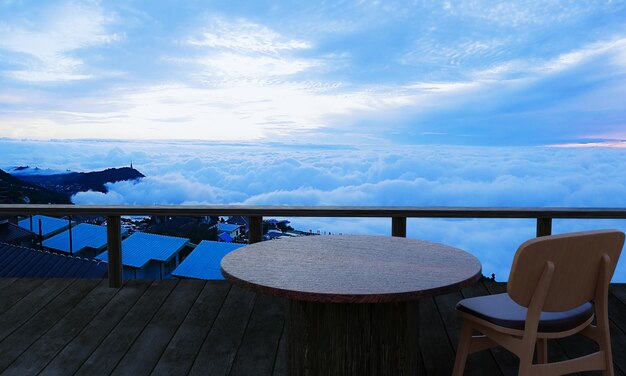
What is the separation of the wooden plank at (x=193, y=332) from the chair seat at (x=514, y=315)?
137 cm

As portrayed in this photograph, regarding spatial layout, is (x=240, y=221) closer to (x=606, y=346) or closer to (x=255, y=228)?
(x=255, y=228)

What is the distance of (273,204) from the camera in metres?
3.38

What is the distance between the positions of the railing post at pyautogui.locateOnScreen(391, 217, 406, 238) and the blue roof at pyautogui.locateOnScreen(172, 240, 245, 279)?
112 centimetres

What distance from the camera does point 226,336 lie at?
264 cm

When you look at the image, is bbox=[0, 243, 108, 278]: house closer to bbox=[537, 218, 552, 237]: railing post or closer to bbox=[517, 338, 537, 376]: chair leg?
bbox=[517, 338, 537, 376]: chair leg

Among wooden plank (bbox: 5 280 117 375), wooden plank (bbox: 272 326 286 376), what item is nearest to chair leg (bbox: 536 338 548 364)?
wooden plank (bbox: 272 326 286 376)

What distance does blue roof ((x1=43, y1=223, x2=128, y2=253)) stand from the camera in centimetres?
351

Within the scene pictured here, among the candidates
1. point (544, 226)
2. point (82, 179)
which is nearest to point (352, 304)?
point (544, 226)

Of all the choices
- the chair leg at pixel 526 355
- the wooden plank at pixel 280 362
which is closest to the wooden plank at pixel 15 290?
the wooden plank at pixel 280 362

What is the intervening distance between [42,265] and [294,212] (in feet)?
7.09

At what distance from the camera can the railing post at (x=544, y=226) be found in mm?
3270

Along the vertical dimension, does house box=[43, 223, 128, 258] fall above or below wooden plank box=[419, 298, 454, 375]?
above

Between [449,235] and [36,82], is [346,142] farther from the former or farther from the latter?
[36,82]

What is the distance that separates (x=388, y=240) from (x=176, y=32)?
3969 millimetres
